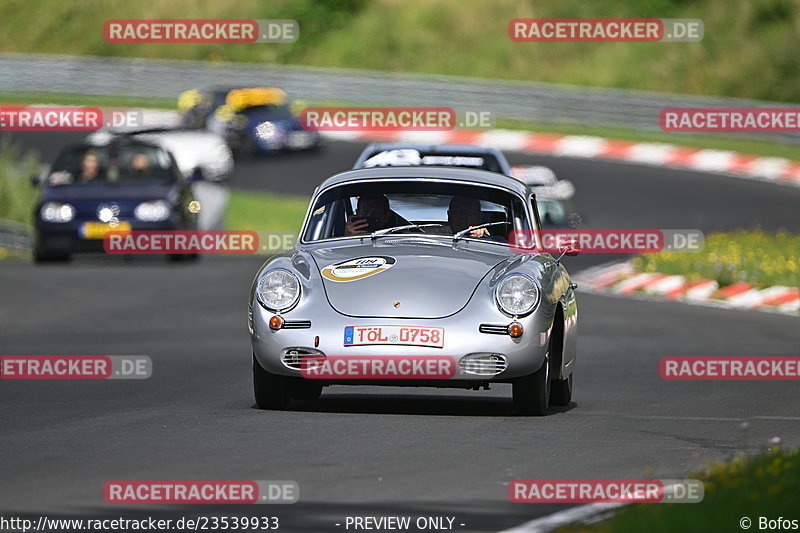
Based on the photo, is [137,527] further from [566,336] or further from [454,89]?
[454,89]

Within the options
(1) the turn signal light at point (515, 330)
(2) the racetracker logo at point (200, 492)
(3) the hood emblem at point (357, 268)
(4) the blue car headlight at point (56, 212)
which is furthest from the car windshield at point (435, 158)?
(2) the racetracker logo at point (200, 492)

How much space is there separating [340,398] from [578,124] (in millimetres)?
29142

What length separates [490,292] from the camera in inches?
396

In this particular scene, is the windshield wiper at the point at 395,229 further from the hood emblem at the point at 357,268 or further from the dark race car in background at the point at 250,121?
the dark race car in background at the point at 250,121

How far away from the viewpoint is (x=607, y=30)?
160 feet

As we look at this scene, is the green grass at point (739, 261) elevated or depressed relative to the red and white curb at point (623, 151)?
depressed

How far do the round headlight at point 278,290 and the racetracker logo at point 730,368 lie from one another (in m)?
3.84

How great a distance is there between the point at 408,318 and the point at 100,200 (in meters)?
12.9

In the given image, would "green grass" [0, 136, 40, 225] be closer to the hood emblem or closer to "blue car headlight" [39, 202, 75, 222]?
"blue car headlight" [39, 202, 75, 222]

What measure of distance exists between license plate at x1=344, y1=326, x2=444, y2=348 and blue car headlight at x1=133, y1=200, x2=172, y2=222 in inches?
499

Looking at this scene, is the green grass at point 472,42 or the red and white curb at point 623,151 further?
the green grass at point 472,42

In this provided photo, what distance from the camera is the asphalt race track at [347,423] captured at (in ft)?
24.8

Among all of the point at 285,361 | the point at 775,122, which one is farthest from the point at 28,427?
the point at 775,122

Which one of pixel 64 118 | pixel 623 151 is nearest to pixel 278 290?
pixel 623 151
